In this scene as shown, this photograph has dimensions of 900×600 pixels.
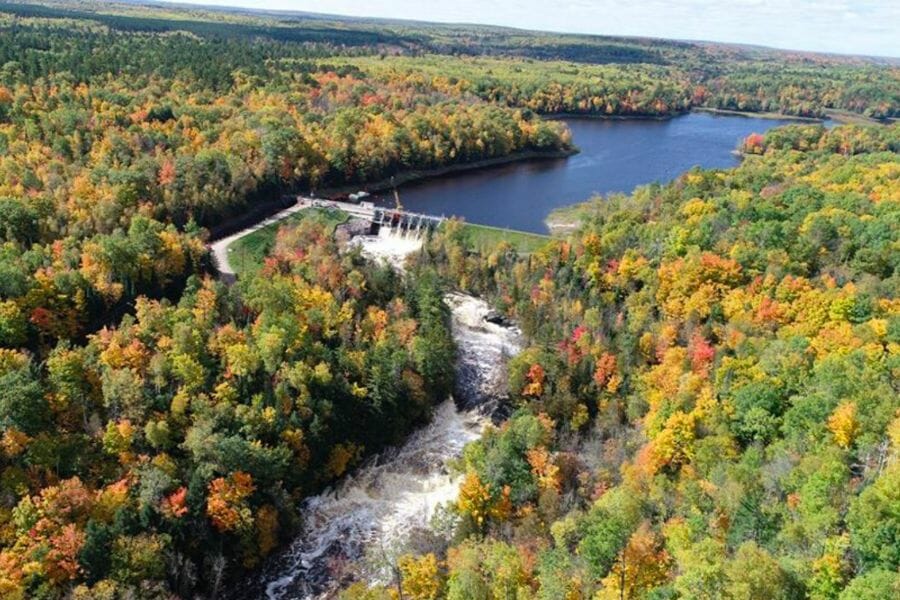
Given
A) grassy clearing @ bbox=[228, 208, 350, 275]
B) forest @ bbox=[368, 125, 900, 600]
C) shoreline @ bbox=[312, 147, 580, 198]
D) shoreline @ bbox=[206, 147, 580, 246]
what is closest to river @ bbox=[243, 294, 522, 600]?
forest @ bbox=[368, 125, 900, 600]

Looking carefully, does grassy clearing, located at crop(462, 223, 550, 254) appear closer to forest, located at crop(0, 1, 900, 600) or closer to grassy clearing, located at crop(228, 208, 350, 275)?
forest, located at crop(0, 1, 900, 600)

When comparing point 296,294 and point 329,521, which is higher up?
point 296,294

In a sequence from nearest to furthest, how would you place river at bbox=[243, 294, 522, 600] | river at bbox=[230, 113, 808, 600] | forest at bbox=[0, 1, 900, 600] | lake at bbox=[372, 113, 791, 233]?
forest at bbox=[0, 1, 900, 600], river at bbox=[243, 294, 522, 600], river at bbox=[230, 113, 808, 600], lake at bbox=[372, 113, 791, 233]

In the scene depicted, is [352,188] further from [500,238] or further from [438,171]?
[500,238]

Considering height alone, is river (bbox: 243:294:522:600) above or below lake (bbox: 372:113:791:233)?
below

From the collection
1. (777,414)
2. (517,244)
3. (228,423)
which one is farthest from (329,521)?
(517,244)

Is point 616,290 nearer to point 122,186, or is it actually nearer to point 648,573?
point 648,573
